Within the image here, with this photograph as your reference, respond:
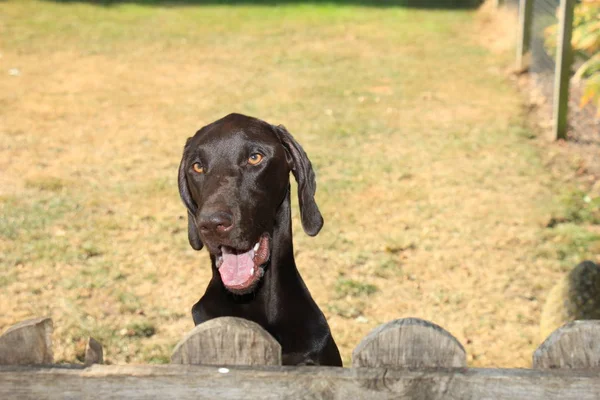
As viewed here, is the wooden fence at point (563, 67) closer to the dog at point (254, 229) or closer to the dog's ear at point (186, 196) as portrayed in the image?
the dog at point (254, 229)

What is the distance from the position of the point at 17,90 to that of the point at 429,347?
1047cm

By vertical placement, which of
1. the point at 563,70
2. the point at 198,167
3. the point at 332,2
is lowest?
the point at 198,167

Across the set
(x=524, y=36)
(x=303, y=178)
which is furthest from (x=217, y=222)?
(x=524, y=36)

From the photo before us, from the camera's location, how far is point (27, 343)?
2.12 meters

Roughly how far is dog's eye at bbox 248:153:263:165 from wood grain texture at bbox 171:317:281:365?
1462 millimetres

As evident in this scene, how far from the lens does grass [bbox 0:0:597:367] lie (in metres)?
5.82

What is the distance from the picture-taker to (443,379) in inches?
79.0

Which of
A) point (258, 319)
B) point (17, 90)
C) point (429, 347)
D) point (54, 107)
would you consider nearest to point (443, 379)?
point (429, 347)

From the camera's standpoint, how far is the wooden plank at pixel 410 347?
2.03 m

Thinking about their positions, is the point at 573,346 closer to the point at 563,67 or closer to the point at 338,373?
the point at 338,373

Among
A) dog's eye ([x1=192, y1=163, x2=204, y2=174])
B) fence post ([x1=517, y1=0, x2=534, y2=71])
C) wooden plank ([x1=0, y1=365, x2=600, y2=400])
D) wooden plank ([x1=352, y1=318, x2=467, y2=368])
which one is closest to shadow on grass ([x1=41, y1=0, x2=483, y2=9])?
fence post ([x1=517, y1=0, x2=534, y2=71])

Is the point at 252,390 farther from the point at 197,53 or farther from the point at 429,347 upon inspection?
the point at 197,53

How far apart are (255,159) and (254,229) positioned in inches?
12.4

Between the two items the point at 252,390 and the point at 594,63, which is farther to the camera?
the point at 594,63
